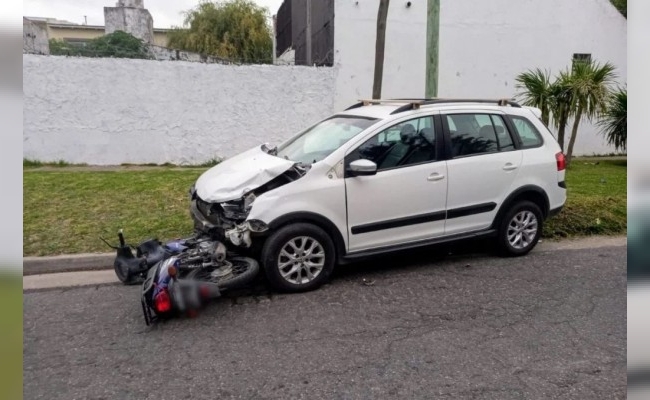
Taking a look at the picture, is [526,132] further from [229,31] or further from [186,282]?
[229,31]

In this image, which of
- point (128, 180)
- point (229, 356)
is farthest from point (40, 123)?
point (229, 356)

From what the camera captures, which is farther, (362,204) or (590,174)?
(590,174)

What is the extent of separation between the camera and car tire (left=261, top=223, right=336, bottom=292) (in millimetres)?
4168

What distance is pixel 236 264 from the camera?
419 centimetres

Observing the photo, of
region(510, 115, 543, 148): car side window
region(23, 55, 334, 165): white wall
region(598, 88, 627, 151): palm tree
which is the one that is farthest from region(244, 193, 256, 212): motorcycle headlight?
region(598, 88, 627, 151): palm tree

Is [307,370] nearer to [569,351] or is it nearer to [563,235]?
[569,351]

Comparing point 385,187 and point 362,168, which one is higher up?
point 362,168

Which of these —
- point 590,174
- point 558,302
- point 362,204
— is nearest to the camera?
point 558,302

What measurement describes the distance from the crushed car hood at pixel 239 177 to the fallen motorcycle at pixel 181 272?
16.9 inches

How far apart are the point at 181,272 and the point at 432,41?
524cm

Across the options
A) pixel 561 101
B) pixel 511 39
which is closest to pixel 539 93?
pixel 561 101

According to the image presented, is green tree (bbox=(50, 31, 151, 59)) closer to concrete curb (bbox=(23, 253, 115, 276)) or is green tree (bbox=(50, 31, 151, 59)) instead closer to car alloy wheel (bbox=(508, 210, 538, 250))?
concrete curb (bbox=(23, 253, 115, 276))

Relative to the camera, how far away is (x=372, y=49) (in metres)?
11.0

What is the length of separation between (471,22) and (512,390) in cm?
1037
